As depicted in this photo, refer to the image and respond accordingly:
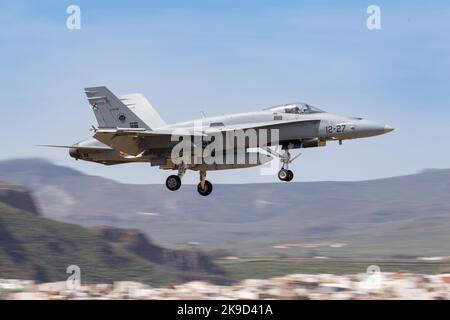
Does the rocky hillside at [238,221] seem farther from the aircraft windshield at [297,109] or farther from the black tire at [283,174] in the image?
the black tire at [283,174]

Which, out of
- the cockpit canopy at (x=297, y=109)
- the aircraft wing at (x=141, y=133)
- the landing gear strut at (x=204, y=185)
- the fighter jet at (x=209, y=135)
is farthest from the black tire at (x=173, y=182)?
the cockpit canopy at (x=297, y=109)

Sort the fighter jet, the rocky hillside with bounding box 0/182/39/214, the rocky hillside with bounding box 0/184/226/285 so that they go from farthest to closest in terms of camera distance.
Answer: the rocky hillside with bounding box 0/182/39/214
the rocky hillside with bounding box 0/184/226/285
the fighter jet

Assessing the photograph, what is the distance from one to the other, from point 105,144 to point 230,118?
662cm

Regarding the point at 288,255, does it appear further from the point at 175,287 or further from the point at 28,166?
the point at 28,166

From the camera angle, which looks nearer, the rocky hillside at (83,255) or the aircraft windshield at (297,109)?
the aircraft windshield at (297,109)

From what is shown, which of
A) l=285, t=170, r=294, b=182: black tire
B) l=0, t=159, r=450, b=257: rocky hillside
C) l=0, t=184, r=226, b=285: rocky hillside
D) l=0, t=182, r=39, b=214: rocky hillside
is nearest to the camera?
l=285, t=170, r=294, b=182: black tire

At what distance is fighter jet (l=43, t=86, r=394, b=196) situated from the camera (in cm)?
4259

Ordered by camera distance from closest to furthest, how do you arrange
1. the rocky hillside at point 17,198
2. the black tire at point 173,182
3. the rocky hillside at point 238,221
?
1. the black tire at point 173,182
2. the rocky hillside at point 17,198
3. the rocky hillside at point 238,221

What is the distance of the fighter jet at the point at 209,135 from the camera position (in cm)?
4259

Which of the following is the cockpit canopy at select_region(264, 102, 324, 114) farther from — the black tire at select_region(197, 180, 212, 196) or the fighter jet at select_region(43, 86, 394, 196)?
the black tire at select_region(197, 180, 212, 196)

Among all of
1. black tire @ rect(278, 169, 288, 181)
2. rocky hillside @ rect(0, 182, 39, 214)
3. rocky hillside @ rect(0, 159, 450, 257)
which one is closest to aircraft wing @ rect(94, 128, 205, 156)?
black tire @ rect(278, 169, 288, 181)

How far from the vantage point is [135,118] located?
46406mm
